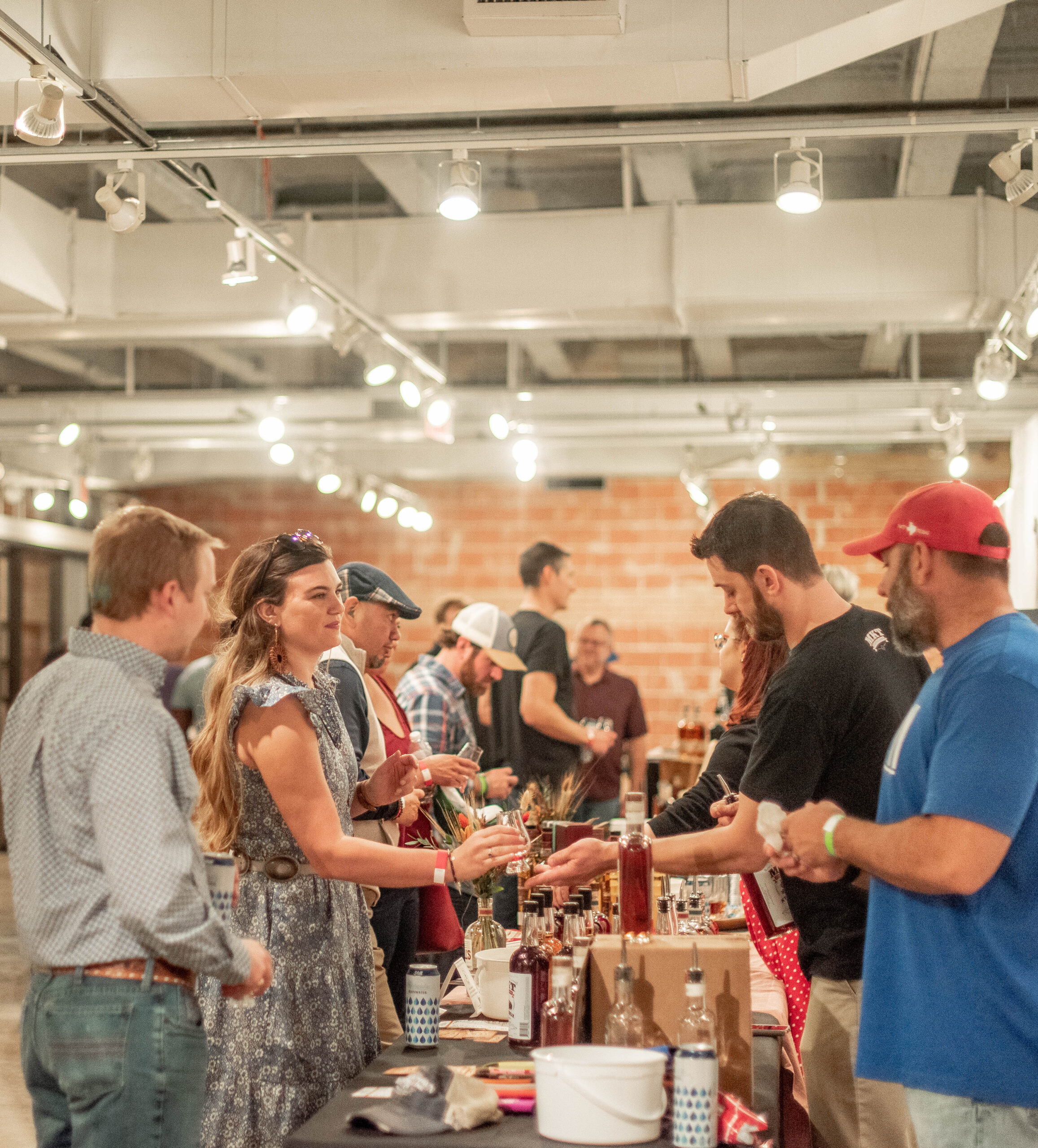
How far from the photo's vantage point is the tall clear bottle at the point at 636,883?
226 cm

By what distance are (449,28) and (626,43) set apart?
53cm

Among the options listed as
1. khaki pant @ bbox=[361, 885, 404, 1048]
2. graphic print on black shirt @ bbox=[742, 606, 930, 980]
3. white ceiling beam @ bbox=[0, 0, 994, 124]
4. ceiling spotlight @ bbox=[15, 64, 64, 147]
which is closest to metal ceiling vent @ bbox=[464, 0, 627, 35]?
white ceiling beam @ bbox=[0, 0, 994, 124]

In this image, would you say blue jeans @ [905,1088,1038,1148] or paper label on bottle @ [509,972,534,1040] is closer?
blue jeans @ [905,1088,1038,1148]

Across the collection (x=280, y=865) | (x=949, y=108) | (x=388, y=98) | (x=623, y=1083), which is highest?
(x=949, y=108)

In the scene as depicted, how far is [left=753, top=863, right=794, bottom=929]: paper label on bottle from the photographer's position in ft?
8.73

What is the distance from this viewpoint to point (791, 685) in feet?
7.79

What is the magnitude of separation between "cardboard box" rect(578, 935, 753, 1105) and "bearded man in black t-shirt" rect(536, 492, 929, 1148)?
31cm

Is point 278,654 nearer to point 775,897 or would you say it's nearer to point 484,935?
point 484,935

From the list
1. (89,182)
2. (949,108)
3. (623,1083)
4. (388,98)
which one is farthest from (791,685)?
(89,182)

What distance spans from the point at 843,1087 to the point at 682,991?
597 mm

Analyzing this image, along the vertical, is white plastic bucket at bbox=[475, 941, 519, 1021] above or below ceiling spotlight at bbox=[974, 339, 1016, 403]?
below

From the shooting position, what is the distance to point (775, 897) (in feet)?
8.75

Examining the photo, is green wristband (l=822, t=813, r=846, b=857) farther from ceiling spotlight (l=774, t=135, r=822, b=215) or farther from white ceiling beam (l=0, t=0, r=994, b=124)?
ceiling spotlight (l=774, t=135, r=822, b=215)

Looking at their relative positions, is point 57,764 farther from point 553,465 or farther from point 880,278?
point 553,465
